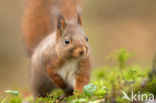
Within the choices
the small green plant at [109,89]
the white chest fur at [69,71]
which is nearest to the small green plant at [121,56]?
the small green plant at [109,89]

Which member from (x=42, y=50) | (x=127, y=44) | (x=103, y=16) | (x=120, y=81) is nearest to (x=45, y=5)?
(x=42, y=50)

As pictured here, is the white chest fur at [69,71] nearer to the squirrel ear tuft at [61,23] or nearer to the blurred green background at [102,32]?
the squirrel ear tuft at [61,23]

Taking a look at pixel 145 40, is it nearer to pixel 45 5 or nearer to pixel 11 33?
pixel 11 33

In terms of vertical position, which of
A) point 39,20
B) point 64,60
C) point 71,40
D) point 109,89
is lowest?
point 109,89

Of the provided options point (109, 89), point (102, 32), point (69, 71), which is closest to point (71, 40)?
point (69, 71)

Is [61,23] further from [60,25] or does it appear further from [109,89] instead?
[109,89]

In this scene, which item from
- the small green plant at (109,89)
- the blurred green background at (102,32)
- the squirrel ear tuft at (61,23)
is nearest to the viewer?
the small green plant at (109,89)

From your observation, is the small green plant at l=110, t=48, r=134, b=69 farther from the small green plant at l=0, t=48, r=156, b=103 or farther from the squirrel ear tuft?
the squirrel ear tuft
